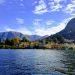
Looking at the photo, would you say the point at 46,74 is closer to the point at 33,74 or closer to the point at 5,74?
the point at 33,74

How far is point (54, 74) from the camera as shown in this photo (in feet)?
213

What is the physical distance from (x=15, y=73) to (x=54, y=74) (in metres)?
10.3

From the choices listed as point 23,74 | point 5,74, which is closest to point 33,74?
point 23,74

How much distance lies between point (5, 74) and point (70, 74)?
16.3m

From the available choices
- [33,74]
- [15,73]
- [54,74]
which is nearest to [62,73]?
[54,74]

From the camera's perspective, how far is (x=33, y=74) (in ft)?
215

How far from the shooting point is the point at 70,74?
63.6 m

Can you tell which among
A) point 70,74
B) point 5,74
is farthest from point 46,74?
point 5,74

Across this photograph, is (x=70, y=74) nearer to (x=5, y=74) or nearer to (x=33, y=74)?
(x=33, y=74)

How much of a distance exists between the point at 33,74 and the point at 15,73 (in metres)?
5.12

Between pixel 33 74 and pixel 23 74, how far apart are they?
102 inches

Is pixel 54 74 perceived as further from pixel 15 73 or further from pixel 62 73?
pixel 15 73

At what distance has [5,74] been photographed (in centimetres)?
6525

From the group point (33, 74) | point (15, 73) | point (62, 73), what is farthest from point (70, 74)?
point (15, 73)
